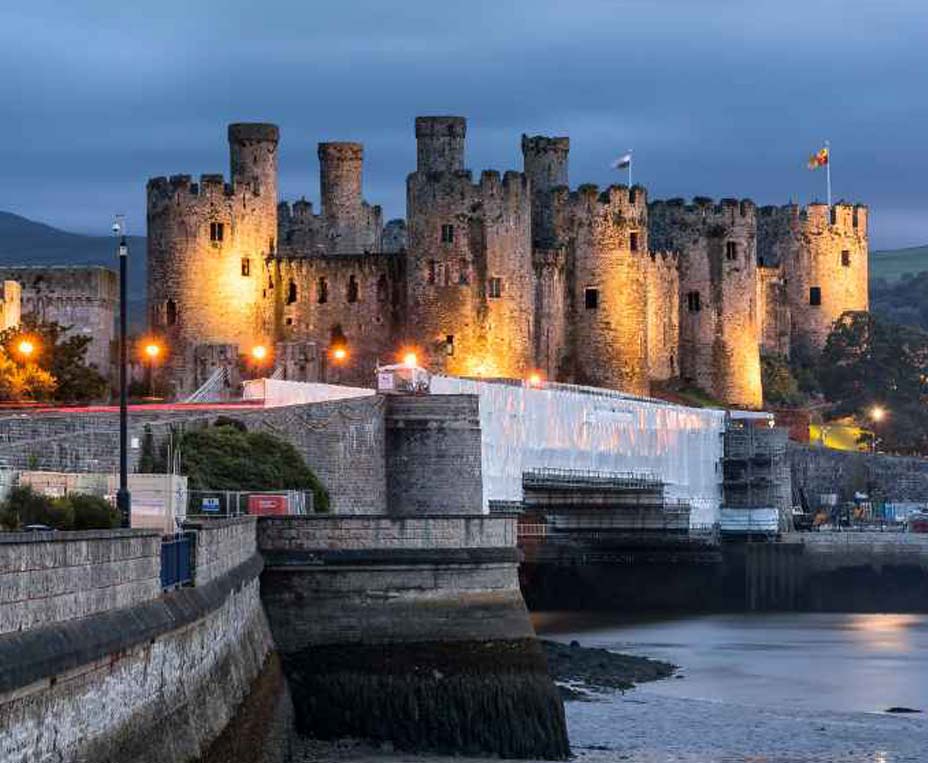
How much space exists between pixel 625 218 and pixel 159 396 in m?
22.0

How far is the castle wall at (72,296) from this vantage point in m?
95.6

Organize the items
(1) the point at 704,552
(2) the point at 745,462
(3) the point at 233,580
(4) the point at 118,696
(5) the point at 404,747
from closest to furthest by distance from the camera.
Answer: (4) the point at 118,696, (3) the point at 233,580, (5) the point at 404,747, (1) the point at 704,552, (2) the point at 745,462

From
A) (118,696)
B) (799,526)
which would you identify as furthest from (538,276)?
(118,696)

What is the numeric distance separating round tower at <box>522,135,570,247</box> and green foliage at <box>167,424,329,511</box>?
1956 inches

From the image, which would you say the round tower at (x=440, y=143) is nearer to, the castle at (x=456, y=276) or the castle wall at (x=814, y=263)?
the castle at (x=456, y=276)

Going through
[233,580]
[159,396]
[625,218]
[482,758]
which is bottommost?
[482,758]

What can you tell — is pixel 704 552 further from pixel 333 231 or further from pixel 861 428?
pixel 861 428

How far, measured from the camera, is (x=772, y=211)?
13512 cm

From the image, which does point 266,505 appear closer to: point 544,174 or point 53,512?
point 53,512

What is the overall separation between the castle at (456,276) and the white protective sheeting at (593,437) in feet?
25.3

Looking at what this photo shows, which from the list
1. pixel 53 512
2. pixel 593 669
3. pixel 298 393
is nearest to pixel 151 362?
pixel 298 393

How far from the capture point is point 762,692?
55.0m

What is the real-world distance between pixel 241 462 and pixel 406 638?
1479cm

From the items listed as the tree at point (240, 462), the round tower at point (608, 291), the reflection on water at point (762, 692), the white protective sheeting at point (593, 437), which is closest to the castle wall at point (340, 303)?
the round tower at point (608, 291)
